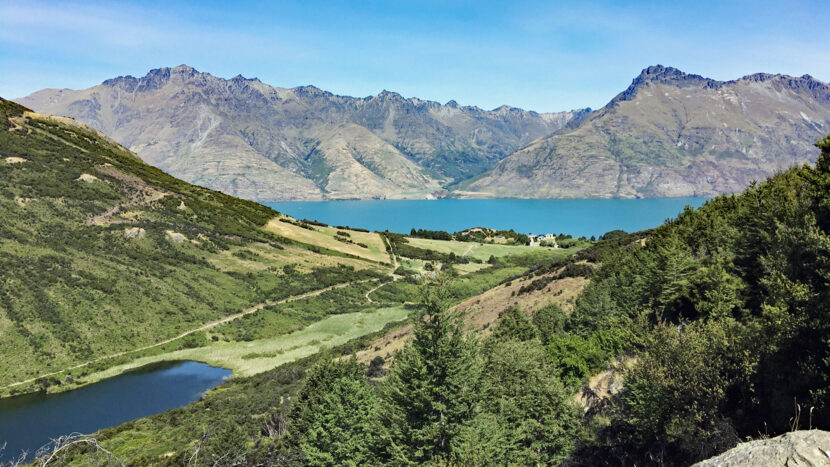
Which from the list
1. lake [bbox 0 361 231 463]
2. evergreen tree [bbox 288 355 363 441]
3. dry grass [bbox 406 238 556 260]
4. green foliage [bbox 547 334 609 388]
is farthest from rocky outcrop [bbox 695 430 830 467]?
dry grass [bbox 406 238 556 260]

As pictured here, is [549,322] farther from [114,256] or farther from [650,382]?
[114,256]

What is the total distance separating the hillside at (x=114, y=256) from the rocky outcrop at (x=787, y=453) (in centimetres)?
8139

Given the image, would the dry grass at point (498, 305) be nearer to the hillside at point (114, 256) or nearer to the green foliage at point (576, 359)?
the green foliage at point (576, 359)

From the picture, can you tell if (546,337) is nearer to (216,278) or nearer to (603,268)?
(603,268)

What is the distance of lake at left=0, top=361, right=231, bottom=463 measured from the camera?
49.2 meters

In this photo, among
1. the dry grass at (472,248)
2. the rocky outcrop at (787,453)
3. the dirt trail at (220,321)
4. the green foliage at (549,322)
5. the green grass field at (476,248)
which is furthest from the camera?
the dry grass at (472,248)

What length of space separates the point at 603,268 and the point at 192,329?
7529 cm

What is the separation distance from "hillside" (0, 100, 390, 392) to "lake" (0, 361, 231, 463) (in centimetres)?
840

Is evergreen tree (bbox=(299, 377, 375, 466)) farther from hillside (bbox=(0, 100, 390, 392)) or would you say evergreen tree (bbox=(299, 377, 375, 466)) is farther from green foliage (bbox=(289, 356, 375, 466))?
hillside (bbox=(0, 100, 390, 392))

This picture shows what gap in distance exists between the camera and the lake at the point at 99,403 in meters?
49.2

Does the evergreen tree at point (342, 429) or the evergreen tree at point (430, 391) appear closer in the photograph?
the evergreen tree at point (430, 391)

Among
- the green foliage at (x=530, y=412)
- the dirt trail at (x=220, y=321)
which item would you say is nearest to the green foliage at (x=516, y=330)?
the green foliage at (x=530, y=412)

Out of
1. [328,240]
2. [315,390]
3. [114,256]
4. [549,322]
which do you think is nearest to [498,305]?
[549,322]

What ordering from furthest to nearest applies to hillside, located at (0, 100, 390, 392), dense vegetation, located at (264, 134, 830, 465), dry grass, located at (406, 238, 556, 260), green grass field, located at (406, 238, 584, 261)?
dry grass, located at (406, 238, 556, 260), green grass field, located at (406, 238, 584, 261), hillside, located at (0, 100, 390, 392), dense vegetation, located at (264, 134, 830, 465)
